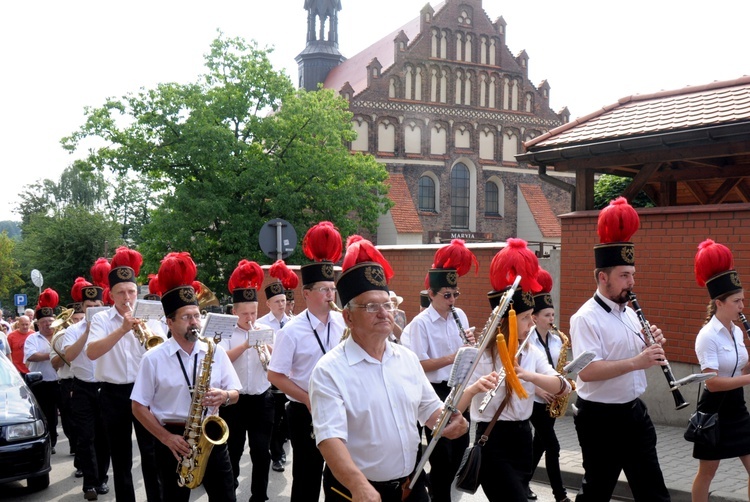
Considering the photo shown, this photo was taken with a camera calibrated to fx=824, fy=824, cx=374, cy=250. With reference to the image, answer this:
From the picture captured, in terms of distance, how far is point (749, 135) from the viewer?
999 centimetres

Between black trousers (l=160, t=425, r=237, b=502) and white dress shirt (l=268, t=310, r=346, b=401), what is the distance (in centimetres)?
77

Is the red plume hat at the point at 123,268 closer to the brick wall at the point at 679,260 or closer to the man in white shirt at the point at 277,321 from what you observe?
the man in white shirt at the point at 277,321

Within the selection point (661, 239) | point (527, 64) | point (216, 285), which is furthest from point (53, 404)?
point (527, 64)

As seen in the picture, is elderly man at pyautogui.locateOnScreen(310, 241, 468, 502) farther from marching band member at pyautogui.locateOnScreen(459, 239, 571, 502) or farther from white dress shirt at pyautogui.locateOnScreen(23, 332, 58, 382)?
white dress shirt at pyautogui.locateOnScreen(23, 332, 58, 382)

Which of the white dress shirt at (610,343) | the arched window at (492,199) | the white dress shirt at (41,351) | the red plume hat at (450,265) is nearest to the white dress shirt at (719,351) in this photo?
the white dress shirt at (610,343)

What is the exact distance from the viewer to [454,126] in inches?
1836

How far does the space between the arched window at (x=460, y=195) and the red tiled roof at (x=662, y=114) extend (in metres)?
33.6

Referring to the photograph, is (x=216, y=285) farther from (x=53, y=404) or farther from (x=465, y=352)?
(x=465, y=352)

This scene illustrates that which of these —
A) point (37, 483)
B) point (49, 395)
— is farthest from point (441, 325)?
point (49, 395)

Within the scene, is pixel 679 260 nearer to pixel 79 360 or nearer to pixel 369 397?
pixel 79 360

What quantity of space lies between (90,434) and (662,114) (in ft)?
28.3

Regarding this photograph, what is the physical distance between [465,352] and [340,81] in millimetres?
50427

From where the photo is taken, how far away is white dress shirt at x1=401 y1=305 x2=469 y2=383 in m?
7.19

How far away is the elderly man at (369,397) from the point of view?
140 inches
